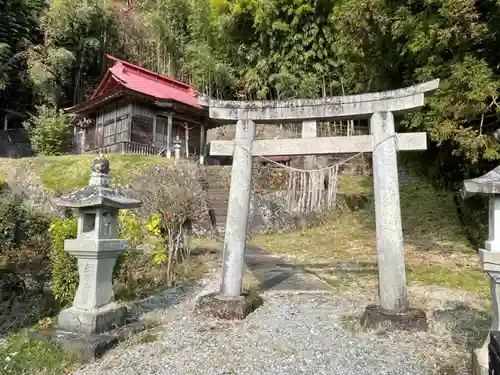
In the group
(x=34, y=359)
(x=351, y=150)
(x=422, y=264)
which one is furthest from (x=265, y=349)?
(x=422, y=264)

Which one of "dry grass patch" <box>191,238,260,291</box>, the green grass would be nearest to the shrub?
"dry grass patch" <box>191,238,260,291</box>

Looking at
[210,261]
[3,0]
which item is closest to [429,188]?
[210,261]

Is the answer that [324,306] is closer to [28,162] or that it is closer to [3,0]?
[28,162]

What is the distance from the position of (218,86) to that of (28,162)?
10.8m

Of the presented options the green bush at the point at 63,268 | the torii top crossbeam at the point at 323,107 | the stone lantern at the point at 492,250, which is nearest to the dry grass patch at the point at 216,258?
the green bush at the point at 63,268

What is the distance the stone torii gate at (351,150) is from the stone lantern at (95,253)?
4.32 feet

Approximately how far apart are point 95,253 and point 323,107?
128 inches

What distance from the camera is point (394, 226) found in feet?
15.1

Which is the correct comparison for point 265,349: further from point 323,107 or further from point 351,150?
point 323,107

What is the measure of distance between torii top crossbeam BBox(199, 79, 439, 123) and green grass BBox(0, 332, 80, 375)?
129 inches

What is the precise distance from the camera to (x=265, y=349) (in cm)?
403

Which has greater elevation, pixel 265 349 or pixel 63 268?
pixel 63 268

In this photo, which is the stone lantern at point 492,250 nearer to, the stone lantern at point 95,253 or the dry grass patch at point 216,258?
the stone lantern at point 95,253

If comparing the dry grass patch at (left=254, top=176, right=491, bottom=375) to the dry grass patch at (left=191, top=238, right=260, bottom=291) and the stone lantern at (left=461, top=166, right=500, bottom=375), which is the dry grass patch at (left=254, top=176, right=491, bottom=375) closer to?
the stone lantern at (left=461, top=166, right=500, bottom=375)
